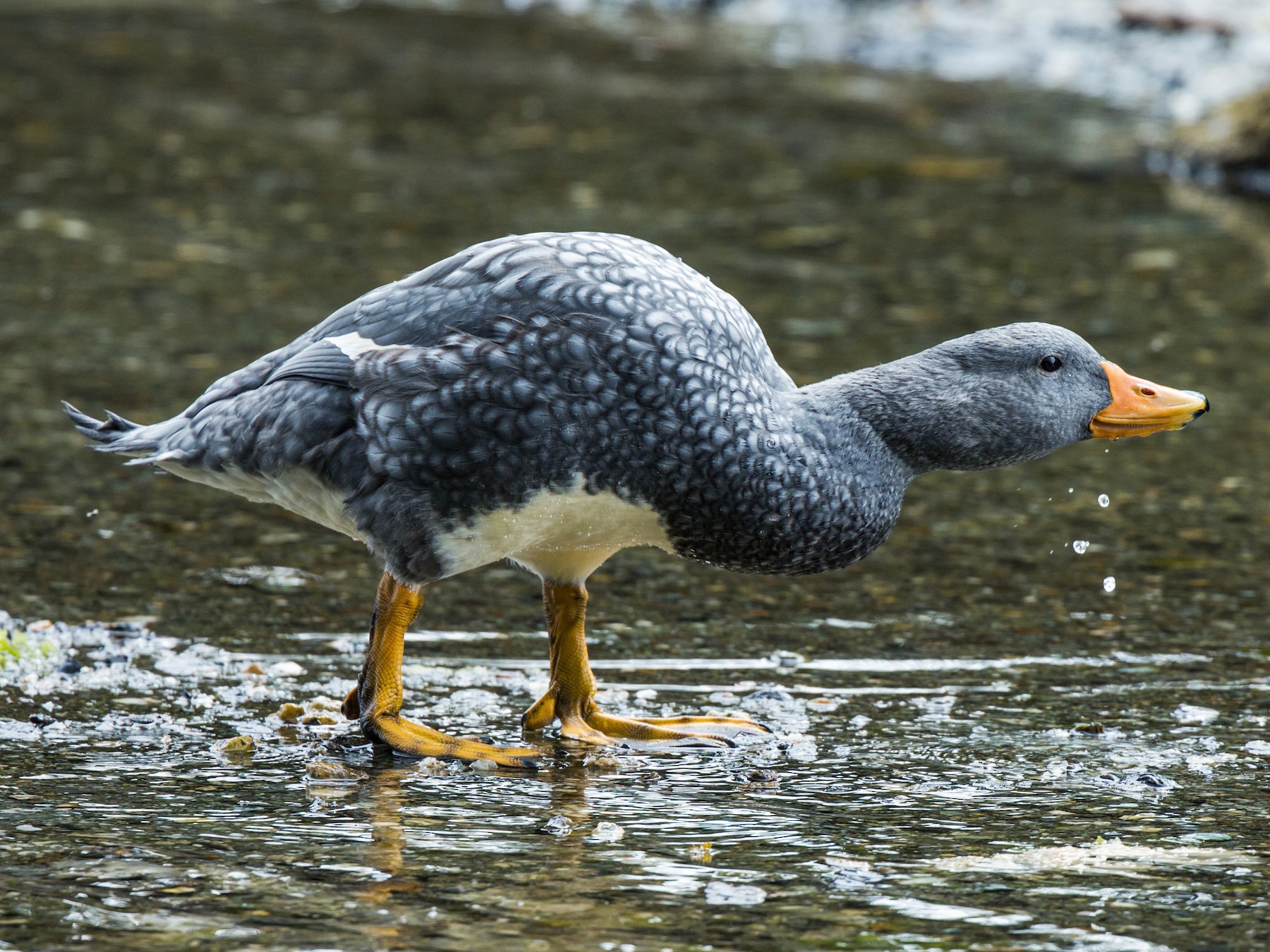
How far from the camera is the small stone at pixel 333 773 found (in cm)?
472

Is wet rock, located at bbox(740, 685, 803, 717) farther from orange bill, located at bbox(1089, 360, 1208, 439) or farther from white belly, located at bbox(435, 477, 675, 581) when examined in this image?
orange bill, located at bbox(1089, 360, 1208, 439)

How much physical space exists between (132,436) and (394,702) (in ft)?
3.94

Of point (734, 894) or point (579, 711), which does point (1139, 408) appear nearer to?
point (579, 711)

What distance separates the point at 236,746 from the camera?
16.1 feet

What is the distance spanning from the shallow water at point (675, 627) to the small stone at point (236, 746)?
1.3 inches

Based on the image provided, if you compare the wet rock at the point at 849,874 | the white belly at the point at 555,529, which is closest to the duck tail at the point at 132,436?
the white belly at the point at 555,529

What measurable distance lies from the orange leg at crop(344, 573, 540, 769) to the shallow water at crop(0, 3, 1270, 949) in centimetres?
7

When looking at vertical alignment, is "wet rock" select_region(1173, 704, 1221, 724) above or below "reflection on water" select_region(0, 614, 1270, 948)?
above

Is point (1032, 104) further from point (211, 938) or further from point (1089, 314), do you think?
point (211, 938)

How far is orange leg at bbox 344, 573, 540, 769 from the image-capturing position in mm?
4918

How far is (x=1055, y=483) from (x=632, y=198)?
16.5 ft

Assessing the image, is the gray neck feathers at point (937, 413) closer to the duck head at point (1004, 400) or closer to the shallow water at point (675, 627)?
the duck head at point (1004, 400)

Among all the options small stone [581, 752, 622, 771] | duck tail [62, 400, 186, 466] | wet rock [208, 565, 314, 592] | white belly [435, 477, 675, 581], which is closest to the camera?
white belly [435, 477, 675, 581]

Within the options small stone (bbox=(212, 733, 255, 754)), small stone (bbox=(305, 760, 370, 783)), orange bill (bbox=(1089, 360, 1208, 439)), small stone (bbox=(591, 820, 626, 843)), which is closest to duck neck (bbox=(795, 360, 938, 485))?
orange bill (bbox=(1089, 360, 1208, 439))
